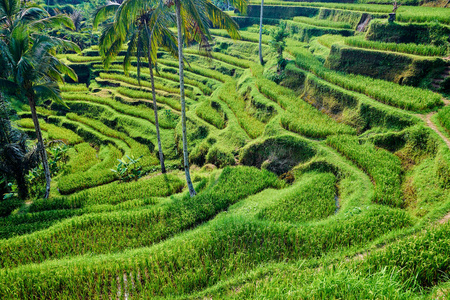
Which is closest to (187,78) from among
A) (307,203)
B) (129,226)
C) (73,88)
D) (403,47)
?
(73,88)

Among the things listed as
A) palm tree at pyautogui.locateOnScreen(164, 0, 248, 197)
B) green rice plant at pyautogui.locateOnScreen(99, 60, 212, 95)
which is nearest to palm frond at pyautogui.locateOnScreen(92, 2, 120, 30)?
palm tree at pyautogui.locateOnScreen(164, 0, 248, 197)

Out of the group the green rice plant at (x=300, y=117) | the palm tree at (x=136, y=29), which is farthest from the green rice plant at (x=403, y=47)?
the palm tree at (x=136, y=29)

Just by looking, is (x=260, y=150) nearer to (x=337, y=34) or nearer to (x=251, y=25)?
(x=337, y=34)

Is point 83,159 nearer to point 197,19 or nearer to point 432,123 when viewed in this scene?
point 197,19

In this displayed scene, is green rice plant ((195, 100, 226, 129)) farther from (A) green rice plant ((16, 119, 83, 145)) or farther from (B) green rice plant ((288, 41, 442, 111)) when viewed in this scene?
(A) green rice plant ((16, 119, 83, 145))

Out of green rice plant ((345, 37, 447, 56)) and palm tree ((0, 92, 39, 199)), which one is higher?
green rice plant ((345, 37, 447, 56))

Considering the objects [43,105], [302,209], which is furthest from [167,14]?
[43,105]
